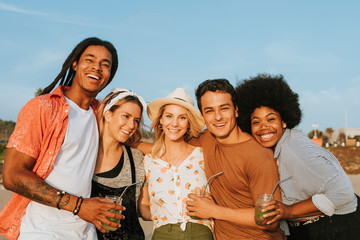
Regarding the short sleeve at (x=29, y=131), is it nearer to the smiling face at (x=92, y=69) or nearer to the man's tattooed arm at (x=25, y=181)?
the man's tattooed arm at (x=25, y=181)

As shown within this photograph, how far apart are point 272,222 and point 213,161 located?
42.5 inches

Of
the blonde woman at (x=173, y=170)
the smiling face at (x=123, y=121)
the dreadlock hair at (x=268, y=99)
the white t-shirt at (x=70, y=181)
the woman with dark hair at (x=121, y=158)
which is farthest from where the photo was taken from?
the smiling face at (x=123, y=121)

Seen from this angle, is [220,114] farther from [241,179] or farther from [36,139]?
[36,139]

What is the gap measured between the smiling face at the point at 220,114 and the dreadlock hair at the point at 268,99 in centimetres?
16

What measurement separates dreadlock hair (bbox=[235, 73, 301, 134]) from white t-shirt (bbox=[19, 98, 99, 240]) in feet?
6.45

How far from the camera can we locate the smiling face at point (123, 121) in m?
4.09

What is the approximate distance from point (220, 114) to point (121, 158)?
56.8 inches

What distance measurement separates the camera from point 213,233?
384cm

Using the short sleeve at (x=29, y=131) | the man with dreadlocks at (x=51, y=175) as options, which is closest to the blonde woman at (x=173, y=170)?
the man with dreadlocks at (x=51, y=175)

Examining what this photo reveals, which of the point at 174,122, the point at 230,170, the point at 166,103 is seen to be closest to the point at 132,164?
the point at 174,122

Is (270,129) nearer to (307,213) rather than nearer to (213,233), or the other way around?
(307,213)

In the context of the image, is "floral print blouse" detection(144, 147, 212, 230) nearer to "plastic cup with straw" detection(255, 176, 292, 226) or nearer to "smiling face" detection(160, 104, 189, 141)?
"smiling face" detection(160, 104, 189, 141)

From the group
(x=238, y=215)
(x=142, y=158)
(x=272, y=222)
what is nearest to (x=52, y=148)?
(x=142, y=158)

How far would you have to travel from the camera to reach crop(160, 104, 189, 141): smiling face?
4.16 m
